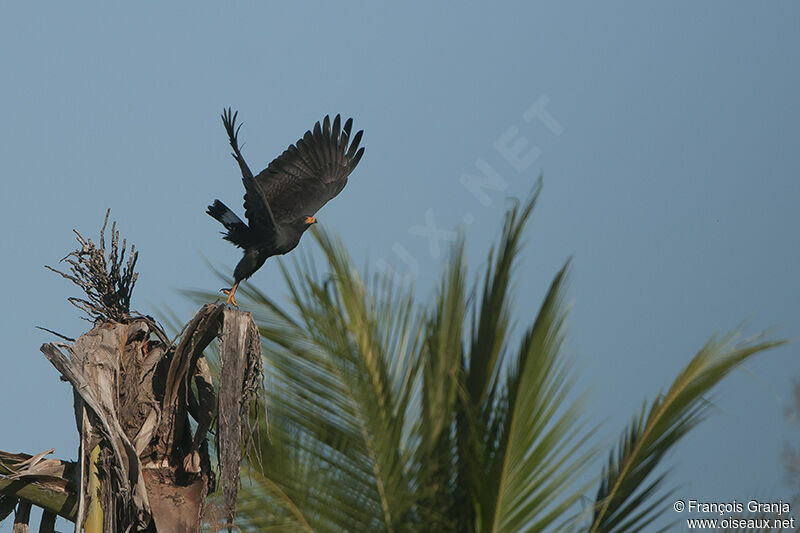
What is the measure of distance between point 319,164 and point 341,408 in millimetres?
3123

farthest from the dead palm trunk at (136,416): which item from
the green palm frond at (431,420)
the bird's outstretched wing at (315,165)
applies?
the bird's outstretched wing at (315,165)

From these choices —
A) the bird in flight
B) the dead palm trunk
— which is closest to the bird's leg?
the bird in flight

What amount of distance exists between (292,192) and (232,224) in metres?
0.94

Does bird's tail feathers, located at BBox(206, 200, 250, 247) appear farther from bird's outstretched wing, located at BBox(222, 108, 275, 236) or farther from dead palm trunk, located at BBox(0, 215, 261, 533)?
dead palm trunk, located at BBox(0, 215, 261, 533)

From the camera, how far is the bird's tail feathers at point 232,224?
6.43 metres

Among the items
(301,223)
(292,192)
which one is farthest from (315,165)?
(301,223)

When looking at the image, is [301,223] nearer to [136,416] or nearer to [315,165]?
[315,165]

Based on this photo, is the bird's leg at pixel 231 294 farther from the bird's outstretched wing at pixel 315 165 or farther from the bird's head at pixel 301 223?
the bird's outstretched wing at pixel 315 165

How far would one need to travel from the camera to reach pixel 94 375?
3803 mm

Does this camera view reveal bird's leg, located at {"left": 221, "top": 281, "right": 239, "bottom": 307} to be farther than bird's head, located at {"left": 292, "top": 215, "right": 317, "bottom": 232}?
No

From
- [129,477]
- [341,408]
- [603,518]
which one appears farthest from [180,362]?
[603,518]

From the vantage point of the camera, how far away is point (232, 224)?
6.45 m

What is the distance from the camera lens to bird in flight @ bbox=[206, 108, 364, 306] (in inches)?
248

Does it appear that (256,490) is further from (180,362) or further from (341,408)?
(180,362)
